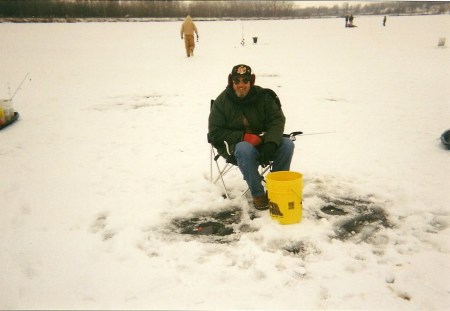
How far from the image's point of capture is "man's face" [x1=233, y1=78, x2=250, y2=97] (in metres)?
3.53

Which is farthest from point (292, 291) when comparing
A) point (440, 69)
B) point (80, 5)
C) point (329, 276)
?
point (80, 5)

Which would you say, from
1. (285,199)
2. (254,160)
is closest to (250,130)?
(254,160)

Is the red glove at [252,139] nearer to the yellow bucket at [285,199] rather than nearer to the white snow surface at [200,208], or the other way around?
the yellow bucket at [285,199]

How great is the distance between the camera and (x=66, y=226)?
341 centimetres

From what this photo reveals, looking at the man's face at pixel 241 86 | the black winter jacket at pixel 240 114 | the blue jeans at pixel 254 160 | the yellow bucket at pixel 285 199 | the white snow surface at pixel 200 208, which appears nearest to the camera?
the white snow surface at pixel 200 208

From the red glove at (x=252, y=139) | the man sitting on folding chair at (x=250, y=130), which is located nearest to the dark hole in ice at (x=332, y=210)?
the man sitting on folding chair at (x=250, y=130)

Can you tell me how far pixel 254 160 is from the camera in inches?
135

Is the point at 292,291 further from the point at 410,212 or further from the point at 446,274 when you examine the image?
the point at 410,212

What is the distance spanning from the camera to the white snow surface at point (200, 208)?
8.33ft

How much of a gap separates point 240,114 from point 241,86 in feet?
0.98

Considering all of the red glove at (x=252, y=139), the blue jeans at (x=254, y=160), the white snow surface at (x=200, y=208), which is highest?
the red glove at (x=252, y=139)

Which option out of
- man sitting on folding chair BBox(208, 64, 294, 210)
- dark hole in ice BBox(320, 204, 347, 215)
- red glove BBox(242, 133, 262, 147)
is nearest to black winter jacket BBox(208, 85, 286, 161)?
man sitting on folding chair BBox(208, 64, 294, 210)

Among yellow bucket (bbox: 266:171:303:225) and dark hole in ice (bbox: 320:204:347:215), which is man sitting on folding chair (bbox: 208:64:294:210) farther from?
dark hole in ice (bbox: 320:204:347:215)

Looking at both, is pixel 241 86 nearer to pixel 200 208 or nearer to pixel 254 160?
pixel 254 160
